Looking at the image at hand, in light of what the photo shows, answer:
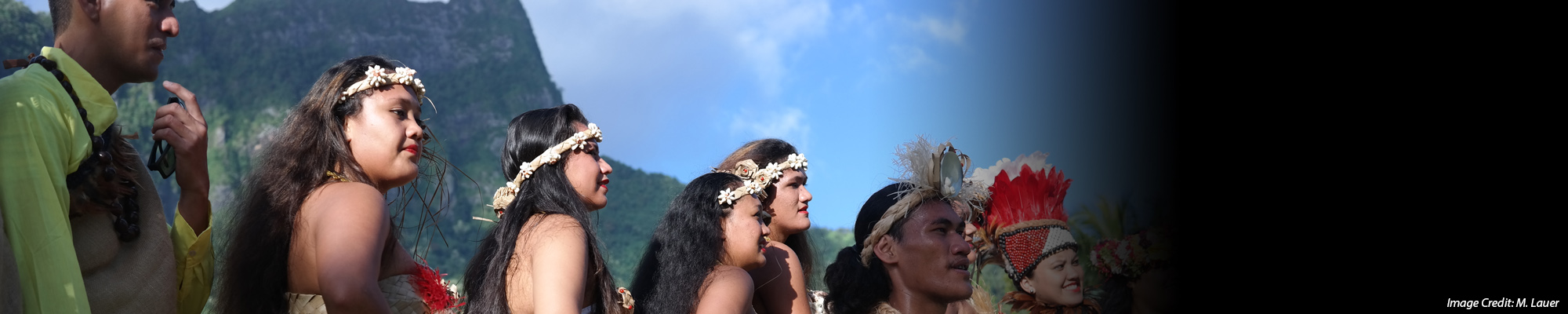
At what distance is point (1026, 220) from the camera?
19.1 ft

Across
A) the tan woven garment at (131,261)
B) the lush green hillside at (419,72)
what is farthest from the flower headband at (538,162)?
the lush green hillside at (419,72)

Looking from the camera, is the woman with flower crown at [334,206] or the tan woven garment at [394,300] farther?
the tan woven garment at [394,300]

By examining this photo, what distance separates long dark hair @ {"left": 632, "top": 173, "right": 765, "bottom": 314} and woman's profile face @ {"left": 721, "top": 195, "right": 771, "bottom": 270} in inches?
1.1

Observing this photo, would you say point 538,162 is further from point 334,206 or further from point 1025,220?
point 1025,220

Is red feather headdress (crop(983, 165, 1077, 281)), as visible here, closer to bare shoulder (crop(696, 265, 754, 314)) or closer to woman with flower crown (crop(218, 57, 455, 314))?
bare shoulder (crop(696, 265, 754, 314))

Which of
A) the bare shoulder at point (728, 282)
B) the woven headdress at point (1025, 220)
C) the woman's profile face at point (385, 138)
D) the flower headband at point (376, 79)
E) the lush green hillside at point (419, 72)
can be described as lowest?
the bare shoulder at point (728, 282)

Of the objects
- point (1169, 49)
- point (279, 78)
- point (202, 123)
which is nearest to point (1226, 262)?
point (1169, 49)

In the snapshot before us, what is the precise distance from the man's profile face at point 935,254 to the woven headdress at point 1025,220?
0.79 metres

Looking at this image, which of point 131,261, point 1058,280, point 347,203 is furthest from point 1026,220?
point 131,261

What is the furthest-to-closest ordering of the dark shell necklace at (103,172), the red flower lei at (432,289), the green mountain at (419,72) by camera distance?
the green mountain at (419,72), the red flower lei at (432,289), the dark shell necklace at (103,172)

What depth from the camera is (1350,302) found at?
241 inches

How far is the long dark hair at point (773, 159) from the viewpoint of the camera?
478 cm

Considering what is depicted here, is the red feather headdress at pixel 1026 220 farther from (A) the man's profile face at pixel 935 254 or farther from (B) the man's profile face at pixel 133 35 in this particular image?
(B) the man's profile face at pixel 133 35

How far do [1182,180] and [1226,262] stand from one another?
→ 1.91 feet
